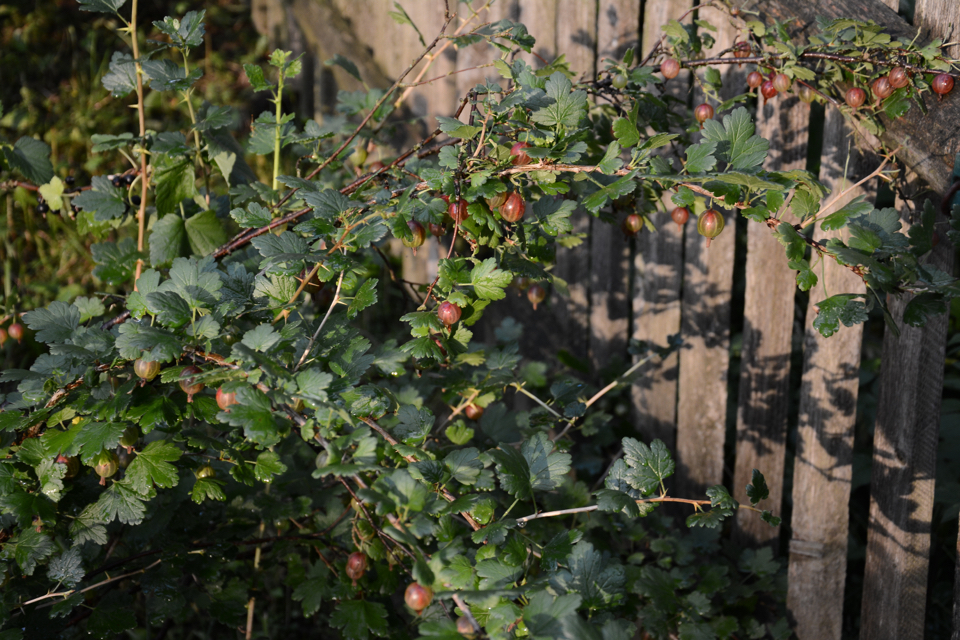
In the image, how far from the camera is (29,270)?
12.0ft

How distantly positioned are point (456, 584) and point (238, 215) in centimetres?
82

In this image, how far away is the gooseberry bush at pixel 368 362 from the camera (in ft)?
3.45

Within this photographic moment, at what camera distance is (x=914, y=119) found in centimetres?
144

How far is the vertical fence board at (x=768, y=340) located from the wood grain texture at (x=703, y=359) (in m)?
0.09

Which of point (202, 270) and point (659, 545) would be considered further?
point (659, 545)

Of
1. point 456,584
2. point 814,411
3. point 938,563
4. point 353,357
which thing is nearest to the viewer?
point 456,584

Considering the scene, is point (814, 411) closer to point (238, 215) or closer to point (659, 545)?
point (659, 545)

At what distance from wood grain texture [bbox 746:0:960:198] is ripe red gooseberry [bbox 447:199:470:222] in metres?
0.89

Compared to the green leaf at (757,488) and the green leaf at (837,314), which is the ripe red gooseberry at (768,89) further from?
the green leaf at (757,488)

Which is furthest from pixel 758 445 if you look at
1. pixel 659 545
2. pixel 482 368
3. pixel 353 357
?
pixel 353 357

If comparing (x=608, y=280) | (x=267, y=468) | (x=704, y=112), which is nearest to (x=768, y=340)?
(x=608, y=280)

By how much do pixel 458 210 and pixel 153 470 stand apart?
0.72 metres

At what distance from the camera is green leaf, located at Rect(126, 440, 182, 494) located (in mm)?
1209

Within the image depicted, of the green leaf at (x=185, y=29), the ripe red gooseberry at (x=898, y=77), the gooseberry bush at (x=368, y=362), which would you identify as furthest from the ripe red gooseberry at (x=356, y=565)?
the ripe red gooseberry at (x=898, y=77)
